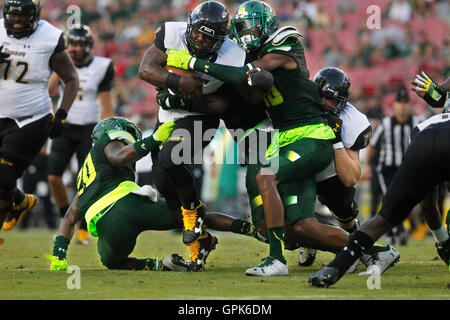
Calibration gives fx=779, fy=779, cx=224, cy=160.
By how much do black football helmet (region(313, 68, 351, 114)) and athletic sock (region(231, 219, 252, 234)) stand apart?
3.84 feet

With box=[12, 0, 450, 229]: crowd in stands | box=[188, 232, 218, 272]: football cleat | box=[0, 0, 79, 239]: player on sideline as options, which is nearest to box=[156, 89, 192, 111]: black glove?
box=[188, 232, 218, 272]: football cleat

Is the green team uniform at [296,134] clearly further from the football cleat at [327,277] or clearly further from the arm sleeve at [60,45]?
the arm sleeve at [60,45]

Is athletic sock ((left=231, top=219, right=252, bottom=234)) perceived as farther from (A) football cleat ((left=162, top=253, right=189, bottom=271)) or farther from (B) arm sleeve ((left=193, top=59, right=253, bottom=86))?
(B) arm sleeve ((left=193, top=59, right=253, bottom=86))

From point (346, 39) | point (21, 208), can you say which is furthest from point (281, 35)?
point (346, 39)

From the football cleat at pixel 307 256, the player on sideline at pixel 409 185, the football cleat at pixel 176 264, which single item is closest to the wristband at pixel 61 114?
the football cleat at pixel 176 264

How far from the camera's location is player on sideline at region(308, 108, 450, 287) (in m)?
4.50

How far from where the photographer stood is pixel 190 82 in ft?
18.7

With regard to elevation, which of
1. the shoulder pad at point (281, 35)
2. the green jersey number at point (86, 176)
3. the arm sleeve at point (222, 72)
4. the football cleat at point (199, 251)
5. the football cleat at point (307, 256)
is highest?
the shoulder pad at point (281, 35)

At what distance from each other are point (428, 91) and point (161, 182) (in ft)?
7.21

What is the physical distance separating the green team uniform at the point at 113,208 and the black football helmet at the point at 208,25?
0.99 metres

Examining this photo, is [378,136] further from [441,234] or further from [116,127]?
[116,127]

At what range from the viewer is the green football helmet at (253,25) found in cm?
603

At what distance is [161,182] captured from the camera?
6293 millimetres
